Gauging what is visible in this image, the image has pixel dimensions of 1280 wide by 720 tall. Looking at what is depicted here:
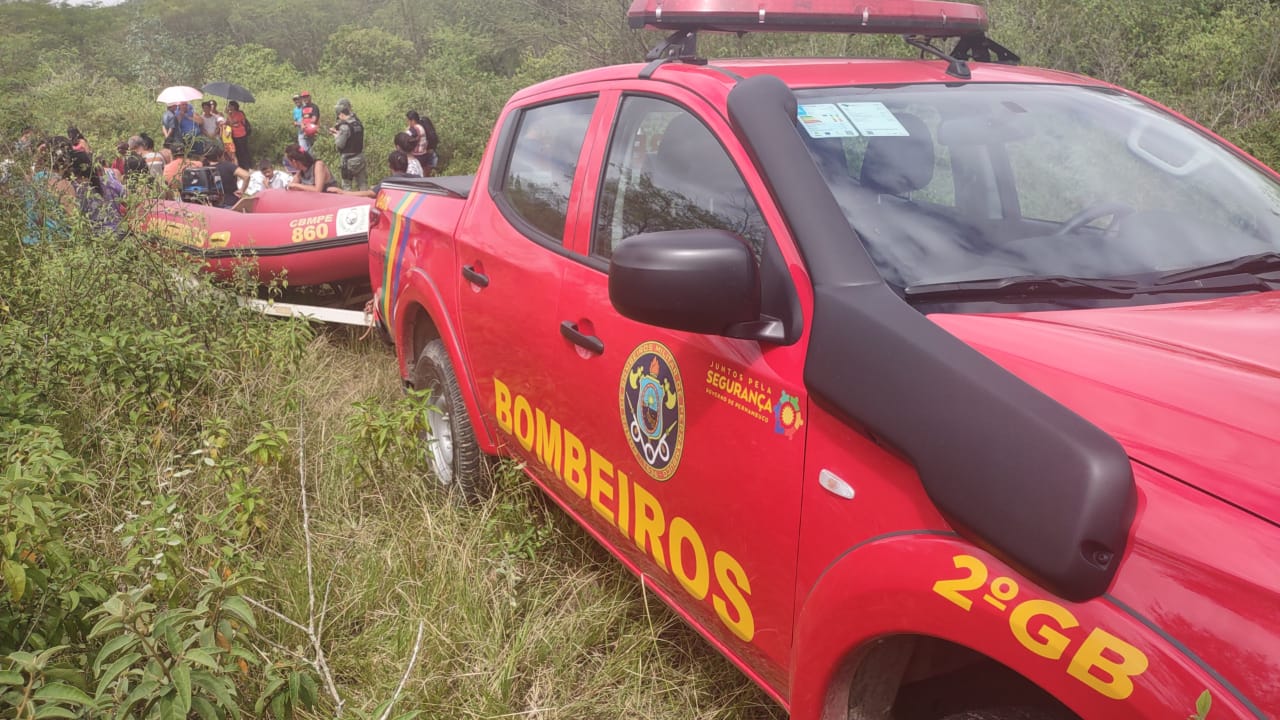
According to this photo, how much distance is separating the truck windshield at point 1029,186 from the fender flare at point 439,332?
1.72 meters

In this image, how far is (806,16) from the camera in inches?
110

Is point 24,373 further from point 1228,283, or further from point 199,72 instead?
point 199,72

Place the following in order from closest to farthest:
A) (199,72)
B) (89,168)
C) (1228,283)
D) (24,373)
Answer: (1228,283)
(24,373)
(89,168)
(199,72)

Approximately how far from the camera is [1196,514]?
1231 millimetres

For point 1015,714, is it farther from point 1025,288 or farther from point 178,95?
point 178,95

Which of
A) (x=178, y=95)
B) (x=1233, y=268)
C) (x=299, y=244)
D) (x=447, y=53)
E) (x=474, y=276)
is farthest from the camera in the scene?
(x=447, y=53)

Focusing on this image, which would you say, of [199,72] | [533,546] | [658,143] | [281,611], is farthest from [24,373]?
[199,72]

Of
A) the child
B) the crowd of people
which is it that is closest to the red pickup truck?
the crowd of people

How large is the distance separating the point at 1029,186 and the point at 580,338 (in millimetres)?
1157

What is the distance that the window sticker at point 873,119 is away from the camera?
7.29 ft

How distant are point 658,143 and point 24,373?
2870mm

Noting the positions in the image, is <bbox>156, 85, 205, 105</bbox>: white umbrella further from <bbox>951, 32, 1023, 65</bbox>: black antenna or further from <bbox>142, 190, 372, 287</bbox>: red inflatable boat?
<bbox>951, 32, 1023, 65</bbox>: black antenna

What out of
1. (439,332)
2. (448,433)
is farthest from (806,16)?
(448,433)

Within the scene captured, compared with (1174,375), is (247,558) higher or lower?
lower
